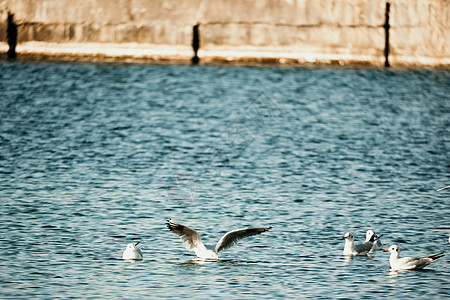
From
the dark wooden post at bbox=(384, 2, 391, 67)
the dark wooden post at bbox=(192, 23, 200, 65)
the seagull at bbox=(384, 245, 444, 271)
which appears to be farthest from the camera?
the dark wooden post at bbox=(192, 23, 200, 65)

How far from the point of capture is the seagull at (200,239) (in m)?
15.7

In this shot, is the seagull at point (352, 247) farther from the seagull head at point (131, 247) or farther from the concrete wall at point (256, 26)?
the concrete wall at point (256, 26)

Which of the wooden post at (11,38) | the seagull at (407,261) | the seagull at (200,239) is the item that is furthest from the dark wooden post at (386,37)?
the seagull at (200,239)

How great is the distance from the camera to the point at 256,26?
38.4 meters

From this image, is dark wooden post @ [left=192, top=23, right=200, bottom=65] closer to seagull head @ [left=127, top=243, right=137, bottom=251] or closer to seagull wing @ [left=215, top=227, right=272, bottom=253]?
seagull wing @ [left=215, top=227, right=272, bottom=253]

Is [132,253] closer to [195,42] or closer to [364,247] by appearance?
[364,247]

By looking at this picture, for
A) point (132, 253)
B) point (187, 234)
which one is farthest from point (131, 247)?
point (187, 234)

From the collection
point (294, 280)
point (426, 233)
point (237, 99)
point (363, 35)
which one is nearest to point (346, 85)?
point (363, 35)

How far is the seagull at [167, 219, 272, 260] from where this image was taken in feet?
51.5

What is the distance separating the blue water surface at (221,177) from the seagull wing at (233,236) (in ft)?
1.35

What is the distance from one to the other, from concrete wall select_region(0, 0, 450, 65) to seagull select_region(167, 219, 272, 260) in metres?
23.0

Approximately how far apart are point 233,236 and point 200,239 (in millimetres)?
530

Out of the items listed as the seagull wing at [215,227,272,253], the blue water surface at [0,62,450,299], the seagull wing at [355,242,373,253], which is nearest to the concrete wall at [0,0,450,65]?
the blue water surface at [0,62,450,299]

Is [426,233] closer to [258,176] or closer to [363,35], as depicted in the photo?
[258,176]
